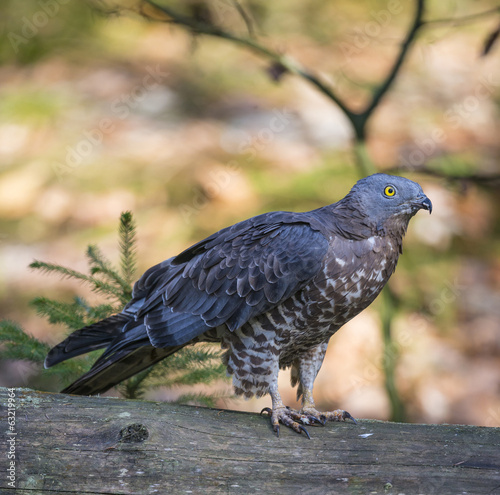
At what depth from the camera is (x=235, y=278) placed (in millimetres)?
3430

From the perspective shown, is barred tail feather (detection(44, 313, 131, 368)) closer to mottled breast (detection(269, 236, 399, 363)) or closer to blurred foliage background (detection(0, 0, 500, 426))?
mottled breast (detection(269, 236, 399, 363))

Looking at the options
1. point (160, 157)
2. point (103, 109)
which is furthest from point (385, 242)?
point (103, 109)

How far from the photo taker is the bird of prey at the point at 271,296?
3.28m

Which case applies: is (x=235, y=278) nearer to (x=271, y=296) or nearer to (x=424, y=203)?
(x=271, y=296)

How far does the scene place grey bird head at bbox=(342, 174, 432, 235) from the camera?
132 inches

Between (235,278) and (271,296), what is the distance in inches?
10.9

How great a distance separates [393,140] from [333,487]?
6.40m

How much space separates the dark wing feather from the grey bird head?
0.34 metres

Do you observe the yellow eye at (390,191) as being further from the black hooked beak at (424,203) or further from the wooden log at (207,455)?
the wooden log at (207,455)

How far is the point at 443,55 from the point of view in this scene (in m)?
10.2

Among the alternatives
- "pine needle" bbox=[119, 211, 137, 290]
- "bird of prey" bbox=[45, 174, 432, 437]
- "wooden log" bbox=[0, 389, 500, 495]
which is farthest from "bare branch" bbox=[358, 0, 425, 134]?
"wooden log" bbox=[0, 389, 500, 495]

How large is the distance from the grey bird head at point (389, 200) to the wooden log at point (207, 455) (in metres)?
1.11

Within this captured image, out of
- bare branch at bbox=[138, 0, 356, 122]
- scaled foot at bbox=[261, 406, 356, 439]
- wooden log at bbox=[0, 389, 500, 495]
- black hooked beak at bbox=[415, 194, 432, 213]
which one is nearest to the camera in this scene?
wooden log at bbox=[0, 389, 500, 495]

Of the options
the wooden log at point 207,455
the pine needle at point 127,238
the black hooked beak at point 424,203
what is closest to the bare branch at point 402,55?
the black hooked beak at point 424,203
